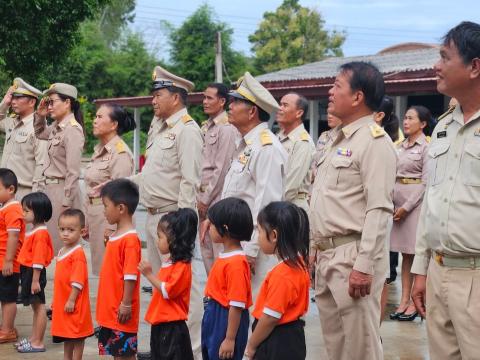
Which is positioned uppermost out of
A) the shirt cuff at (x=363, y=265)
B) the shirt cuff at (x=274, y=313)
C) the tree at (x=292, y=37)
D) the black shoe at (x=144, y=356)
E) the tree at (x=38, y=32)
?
the tree at (x=292, y=37)

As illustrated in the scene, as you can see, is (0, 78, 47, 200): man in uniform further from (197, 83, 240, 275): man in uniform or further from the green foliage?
the green foliage

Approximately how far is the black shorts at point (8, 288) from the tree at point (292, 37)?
1542 inches

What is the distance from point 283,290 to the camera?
382 cm

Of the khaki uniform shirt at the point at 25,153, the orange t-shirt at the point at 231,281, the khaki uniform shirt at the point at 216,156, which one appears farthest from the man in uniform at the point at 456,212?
the khaki uniform shirt at the point at 25,153

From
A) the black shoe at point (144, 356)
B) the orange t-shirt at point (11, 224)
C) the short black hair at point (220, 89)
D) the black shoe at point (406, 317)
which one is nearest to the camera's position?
the black shoe at point (144, 356)

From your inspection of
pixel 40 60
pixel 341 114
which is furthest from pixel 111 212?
pixel 40 60

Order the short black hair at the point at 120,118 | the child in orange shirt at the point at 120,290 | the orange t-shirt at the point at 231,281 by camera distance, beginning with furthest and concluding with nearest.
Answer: the short black hair at the point at 120,118
the child in orange shirt at the point at 120,290
the orange t-shirt at the point at 231,281

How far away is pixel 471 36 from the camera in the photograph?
343cm

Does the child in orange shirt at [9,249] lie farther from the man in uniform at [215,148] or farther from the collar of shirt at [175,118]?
the man in uniform at [215,148]

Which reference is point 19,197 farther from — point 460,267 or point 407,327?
point 460,267

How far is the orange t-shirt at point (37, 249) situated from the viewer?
225 inches

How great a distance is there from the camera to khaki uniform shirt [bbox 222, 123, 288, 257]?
16.5ft

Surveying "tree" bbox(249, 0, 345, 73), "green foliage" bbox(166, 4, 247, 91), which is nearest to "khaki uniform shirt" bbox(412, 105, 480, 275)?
"green foliage" bbox(166, 4, 247, 91)

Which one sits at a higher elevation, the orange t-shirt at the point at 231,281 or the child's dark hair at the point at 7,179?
the child's dark hair at the point at 7,179
